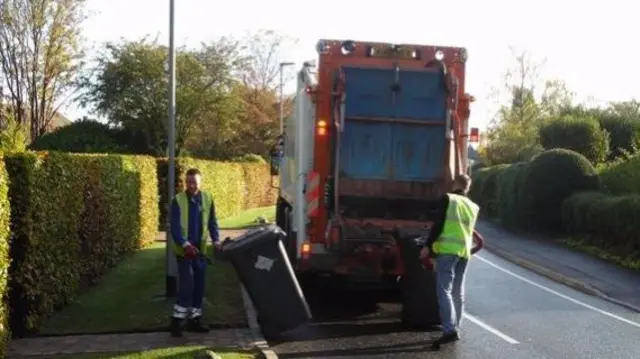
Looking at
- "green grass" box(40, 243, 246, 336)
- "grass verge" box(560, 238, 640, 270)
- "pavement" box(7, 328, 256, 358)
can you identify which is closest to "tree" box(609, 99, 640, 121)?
"grass verge" box(560, 238, 640, 270)

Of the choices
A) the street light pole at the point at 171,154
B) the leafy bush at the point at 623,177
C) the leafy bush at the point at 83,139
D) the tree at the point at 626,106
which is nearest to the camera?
the street light pole at the point at 171,154

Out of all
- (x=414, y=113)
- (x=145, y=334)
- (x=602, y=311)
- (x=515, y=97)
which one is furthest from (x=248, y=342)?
(x=515, y=97)

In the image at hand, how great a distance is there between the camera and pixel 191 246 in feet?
30.2

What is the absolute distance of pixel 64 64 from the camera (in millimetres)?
40281

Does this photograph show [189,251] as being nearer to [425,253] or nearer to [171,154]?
[425,253]

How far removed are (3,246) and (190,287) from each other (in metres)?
2.25

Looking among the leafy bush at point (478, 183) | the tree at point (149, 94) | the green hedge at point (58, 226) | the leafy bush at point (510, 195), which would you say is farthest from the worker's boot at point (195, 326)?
the tree at point (149, 94)

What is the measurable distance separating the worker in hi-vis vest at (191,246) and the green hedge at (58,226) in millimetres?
1395

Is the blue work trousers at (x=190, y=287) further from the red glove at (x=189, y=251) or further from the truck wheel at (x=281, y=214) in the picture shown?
the truck wheel at (x=281, y=214)

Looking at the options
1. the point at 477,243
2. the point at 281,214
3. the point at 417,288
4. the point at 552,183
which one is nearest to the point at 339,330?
the point at 417,288

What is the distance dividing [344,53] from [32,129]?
33.4 metres

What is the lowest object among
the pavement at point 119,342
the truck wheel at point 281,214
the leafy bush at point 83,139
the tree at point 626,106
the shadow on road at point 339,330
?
the shadow on road at point 339,330

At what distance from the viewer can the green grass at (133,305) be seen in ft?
31.6

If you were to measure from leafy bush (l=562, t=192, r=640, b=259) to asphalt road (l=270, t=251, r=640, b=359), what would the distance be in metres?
4.43
